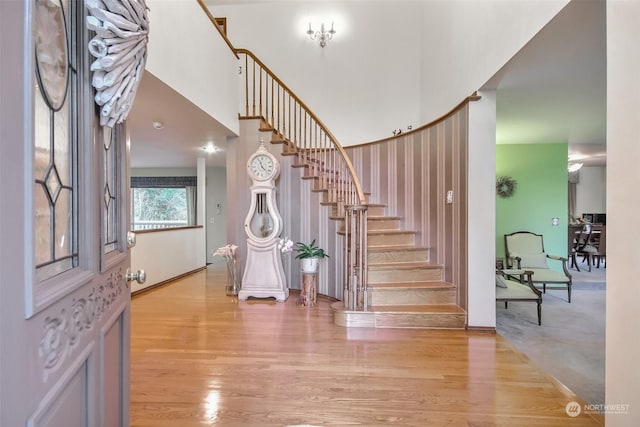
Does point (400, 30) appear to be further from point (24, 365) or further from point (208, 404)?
point (24, 365)

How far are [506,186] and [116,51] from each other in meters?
5.84

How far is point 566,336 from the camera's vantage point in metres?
3.13

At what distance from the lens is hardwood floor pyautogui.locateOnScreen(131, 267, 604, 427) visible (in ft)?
6.03

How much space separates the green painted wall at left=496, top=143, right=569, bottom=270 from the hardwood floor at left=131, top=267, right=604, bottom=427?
3128mm

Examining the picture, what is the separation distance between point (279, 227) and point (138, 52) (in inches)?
129

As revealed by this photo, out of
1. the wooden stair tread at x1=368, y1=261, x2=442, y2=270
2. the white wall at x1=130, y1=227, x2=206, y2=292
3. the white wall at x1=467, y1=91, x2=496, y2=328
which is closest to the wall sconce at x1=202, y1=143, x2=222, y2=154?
the white wall at x1=130, y1=227, x2=206, y2=292

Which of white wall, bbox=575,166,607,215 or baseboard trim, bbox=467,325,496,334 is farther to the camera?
white wall, bbox=575,166,607,215

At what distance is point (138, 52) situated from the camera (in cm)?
102

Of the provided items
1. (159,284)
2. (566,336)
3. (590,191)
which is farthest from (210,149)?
(590,191)

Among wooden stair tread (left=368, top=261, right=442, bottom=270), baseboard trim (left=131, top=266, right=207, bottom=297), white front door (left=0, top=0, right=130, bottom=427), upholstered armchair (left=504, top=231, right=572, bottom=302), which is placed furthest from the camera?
upholstered armchair (left=504, top=231, right=572, bottom=302)

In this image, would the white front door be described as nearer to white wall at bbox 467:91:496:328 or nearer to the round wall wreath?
white wall at bbox 467:91:496:328

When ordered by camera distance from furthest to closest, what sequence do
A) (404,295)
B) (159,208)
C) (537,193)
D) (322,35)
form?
1. (159,208)
2. (322,35)
3. (537,193)
4. (404,295)

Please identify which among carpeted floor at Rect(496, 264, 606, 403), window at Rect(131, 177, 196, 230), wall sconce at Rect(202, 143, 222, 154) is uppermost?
wall sconce at Rect(202, 143, 222, 154)

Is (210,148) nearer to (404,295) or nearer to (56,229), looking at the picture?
(404,295)
